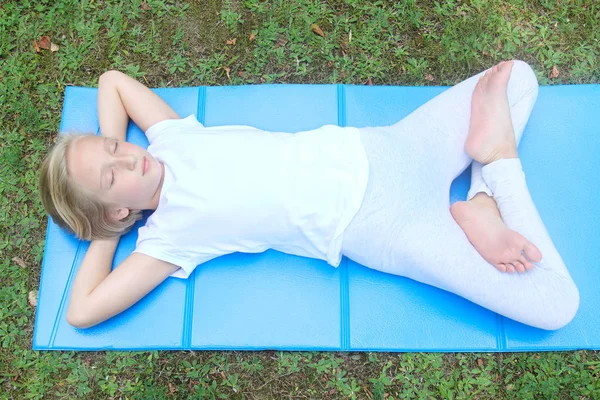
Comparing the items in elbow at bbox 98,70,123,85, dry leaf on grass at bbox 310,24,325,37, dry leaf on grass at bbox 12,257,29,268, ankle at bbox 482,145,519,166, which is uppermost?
dry leaf on grass at bbox 310,24,325,37

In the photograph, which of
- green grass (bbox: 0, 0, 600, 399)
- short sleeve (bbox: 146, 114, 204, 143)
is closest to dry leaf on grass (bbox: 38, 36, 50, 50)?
green grass (bbox: 0, 0, 600, 399)

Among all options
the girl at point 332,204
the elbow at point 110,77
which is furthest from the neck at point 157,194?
the elbow at point 110,77

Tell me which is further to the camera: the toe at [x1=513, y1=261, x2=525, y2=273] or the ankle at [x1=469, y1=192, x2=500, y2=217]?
the ankle at [x1=469, y1=192, x2=500, y2=217]

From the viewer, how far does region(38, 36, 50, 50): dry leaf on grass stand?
119 inches

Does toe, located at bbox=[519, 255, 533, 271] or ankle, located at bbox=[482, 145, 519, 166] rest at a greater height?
ankle, located at bbox=[482, 145, 519, 166]

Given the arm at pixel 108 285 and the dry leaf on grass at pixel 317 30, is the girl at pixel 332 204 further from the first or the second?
the dry leaf on grass at pixel 317 30

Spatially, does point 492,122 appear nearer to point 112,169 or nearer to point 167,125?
point 167,125

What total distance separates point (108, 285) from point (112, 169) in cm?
53

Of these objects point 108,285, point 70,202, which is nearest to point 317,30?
point 70,202

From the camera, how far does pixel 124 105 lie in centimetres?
248

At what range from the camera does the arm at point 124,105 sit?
242cm

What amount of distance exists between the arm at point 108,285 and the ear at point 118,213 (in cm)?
18

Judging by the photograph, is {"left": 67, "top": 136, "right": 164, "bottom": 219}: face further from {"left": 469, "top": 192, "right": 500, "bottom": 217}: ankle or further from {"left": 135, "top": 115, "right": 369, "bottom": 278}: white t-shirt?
{"left": 469, "top": 192, "right": 500, "bottom": 217}: ankle

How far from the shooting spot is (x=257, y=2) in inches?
120
